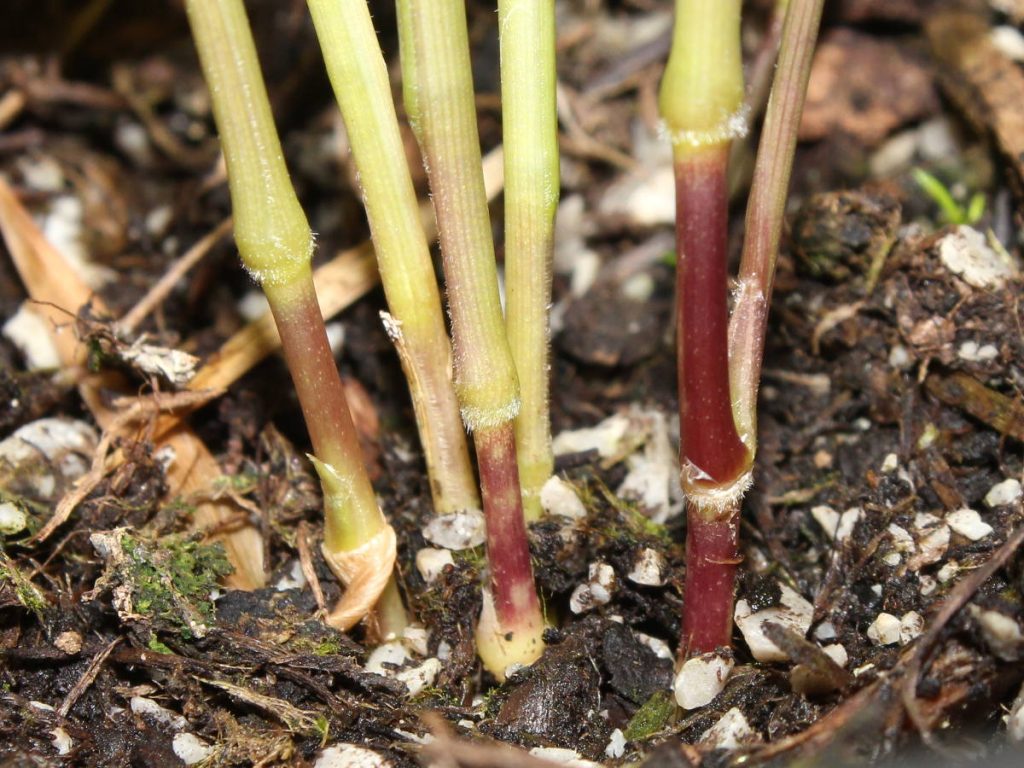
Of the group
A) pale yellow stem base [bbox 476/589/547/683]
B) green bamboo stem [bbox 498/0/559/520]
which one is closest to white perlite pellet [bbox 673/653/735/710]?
pale yellow stem base [bbox 476/589/547/683]

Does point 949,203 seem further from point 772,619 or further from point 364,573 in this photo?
point 364,573

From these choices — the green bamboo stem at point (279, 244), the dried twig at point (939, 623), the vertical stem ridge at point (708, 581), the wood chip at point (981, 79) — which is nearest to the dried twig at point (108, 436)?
the green bamboo stem at point (279, 244)

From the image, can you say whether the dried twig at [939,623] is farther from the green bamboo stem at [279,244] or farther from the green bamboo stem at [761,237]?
the green bamboo stem at [279,244]

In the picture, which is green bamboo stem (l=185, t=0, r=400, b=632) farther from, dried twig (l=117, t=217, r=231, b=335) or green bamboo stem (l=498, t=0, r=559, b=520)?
dried twig (l=117, t=217, r=231, b=335)

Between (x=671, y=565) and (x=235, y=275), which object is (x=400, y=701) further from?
(x=235, y=275)

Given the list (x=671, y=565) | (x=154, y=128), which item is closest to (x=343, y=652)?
(x=671, y=565)

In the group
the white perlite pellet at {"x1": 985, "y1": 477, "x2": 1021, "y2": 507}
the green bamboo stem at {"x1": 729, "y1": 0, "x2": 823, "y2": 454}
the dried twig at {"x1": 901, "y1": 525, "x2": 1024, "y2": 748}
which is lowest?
the white perlite pellet at {"x1": 985, "y1": 477, "x2": 1021, "y2": 507}

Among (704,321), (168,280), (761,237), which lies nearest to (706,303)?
(704,321)
